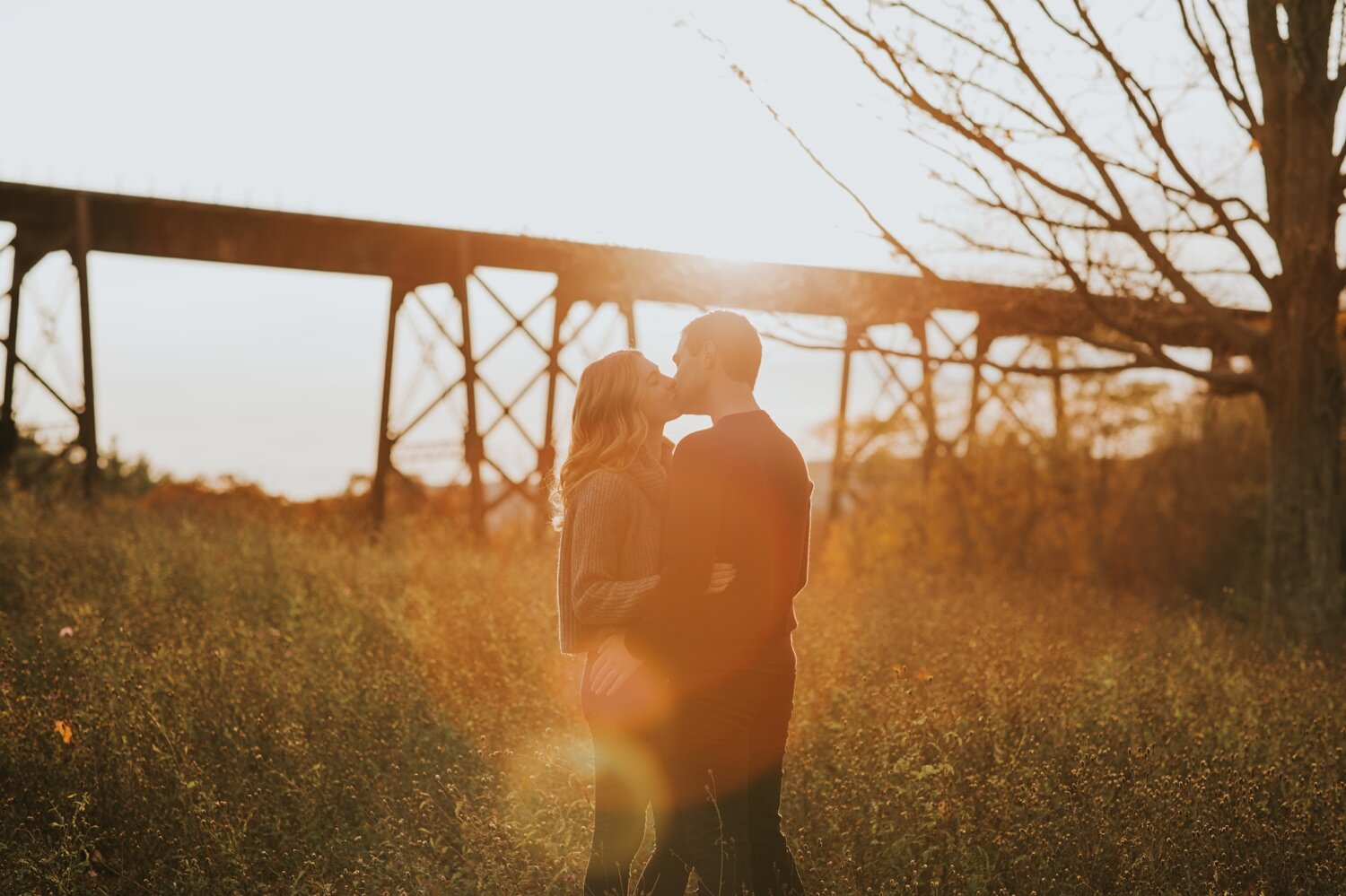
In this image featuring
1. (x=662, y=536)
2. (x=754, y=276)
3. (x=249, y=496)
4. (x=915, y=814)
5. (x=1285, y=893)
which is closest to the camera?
(x=662, y=536)

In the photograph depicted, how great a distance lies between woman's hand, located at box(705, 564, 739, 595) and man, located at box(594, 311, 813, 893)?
0.01 m

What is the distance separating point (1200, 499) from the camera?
1364cm

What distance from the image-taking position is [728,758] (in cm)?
265

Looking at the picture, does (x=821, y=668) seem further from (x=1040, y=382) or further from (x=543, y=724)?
(x=1040, y=382)

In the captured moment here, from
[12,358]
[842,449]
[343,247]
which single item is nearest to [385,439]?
[343,247]

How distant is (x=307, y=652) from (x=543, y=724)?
5.33 feet

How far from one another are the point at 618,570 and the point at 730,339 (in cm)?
63

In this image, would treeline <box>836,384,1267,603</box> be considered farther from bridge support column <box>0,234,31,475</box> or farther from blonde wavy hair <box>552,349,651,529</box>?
blonde wavy hair <box>552,349,651,529</box>

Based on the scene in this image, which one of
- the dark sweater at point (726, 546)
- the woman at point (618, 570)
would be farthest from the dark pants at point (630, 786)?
the dark sweater at point (726, 546)

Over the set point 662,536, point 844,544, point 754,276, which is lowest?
point 844,544

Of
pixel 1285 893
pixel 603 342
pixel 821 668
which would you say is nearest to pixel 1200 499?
pixel 603 342

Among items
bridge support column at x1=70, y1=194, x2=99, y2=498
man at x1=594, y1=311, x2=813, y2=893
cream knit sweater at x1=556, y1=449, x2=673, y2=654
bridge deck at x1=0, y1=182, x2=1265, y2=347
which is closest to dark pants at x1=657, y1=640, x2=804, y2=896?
man at x1=594, y1=311, x2=813, y2=893

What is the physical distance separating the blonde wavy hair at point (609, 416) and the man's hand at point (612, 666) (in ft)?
1.29

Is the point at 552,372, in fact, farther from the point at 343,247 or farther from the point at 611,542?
the point at 611,542
